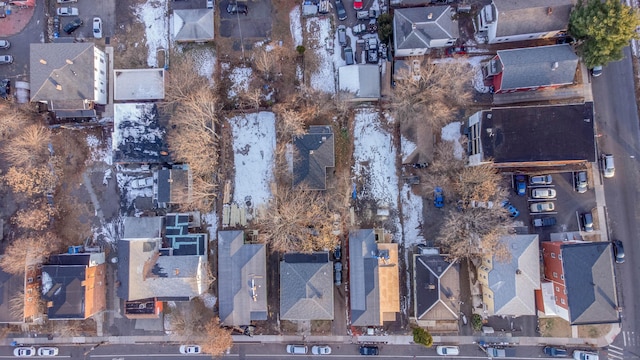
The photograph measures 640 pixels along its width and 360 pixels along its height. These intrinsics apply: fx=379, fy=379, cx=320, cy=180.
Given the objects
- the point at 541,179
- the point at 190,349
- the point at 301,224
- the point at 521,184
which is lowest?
the point at 190,349

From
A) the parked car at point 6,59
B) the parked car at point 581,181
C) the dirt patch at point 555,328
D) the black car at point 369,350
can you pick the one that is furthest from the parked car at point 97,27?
the dirt patch at point 555,328

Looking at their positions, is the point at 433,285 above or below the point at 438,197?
below

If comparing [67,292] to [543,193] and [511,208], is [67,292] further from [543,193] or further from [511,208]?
[543,193]

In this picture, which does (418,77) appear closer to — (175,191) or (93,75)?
(175,191)

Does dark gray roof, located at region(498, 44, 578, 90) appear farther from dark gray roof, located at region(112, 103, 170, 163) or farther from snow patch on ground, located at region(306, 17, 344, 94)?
dark gray roof, located at region(112, 103, 170, 163)

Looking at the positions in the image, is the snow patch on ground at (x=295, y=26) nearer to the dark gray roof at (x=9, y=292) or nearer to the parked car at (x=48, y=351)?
the dark gray roof at (x=9, y=292)

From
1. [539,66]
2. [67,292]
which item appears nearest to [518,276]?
[539,66]

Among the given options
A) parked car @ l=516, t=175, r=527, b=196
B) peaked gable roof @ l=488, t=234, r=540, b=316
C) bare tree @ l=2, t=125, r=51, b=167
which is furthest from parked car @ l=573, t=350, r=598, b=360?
bare tree @ l=2, t=125, r=51, b=167
